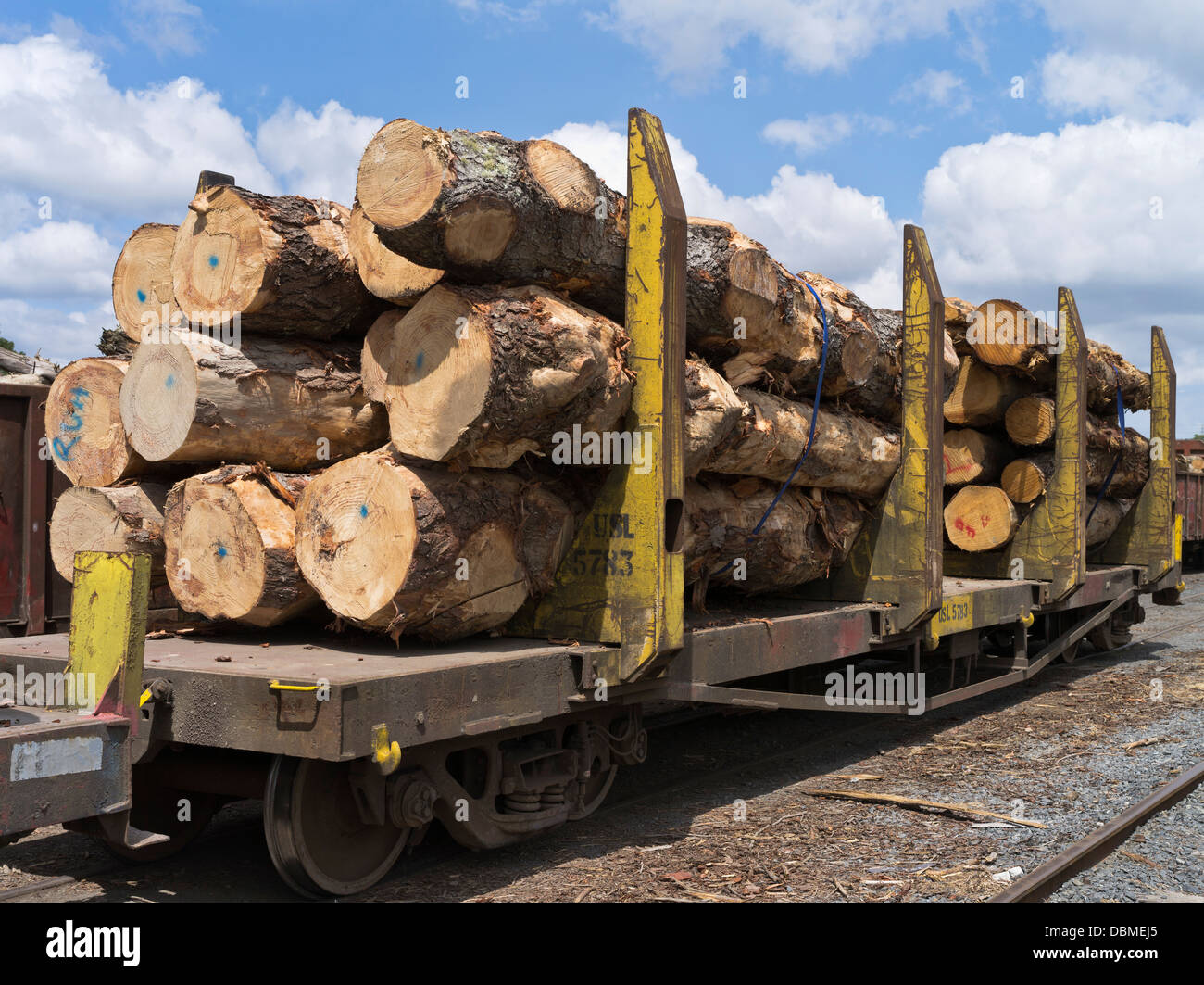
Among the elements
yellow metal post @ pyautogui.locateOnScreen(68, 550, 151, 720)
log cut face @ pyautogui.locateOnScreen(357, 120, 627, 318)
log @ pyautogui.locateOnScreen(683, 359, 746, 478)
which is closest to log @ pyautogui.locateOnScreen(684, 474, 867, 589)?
log @ pyautogui.locateOnScreen(683, 359, 746, 478)

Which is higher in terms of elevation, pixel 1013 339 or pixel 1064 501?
pixel 1013 339

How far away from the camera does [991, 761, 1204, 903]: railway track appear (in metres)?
4.46

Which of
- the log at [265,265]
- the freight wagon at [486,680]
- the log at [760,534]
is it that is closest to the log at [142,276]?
the log at [265,265]

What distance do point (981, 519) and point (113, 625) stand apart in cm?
712

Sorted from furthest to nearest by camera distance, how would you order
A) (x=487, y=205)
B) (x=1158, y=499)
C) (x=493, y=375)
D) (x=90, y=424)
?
1. (x=1158, y=499)
2. (x=90, y=424)
3. (x=487, y=205)
4. (x=493, y=375)

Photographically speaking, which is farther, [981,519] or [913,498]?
[981,519]

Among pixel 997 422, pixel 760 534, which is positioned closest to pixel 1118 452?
pixel 997 422

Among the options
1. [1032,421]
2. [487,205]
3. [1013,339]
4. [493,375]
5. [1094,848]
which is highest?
[1013,339]

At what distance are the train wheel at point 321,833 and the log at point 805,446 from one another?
7.68ft

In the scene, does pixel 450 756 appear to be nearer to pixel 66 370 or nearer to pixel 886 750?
pixel 66 370

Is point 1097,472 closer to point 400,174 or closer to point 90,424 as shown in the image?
point 400,174

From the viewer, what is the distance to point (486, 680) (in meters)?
4.18
